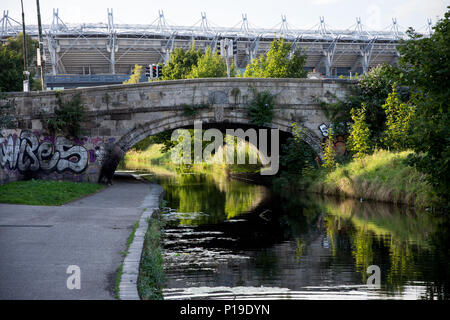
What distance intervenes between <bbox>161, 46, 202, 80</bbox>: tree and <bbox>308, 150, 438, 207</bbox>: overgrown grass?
18.7m

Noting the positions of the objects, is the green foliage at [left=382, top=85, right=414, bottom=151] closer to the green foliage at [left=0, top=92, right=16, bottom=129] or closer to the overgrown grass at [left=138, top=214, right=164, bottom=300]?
the overgrown grass at [left=138, top=214, right=164, bottom=300]

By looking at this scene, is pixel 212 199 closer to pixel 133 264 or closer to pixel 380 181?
pixel 380 181

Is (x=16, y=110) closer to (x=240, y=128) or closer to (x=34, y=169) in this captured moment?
(x=34, y=169)

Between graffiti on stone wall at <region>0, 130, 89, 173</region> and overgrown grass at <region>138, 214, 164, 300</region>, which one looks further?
graffiti on stone wall at <region>0, 130, 89, 173</region>

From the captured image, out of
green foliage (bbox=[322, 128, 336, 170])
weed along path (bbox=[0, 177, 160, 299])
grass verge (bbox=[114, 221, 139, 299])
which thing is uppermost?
green foliage (bbox=[322, 128, 336, 170])

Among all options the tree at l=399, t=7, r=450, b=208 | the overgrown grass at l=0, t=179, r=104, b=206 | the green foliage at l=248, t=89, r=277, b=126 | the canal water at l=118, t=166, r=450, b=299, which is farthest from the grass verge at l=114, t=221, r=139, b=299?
the green foliage at l=248, t=89, r=277, b=126

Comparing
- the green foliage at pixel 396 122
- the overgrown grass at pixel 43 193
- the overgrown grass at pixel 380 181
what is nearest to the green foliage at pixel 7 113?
the overgrown grass at pixel 43 193

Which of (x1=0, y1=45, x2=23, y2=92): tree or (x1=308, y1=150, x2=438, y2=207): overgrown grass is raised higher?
(x1=0, y1=45, x2=23, y2=92): tree

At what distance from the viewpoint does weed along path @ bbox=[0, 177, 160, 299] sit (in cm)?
582

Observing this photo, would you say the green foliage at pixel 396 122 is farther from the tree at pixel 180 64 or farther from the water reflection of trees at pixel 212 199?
the tree at pixel 180 64

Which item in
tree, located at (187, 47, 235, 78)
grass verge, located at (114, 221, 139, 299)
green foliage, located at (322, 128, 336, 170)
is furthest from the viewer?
tree, located at (187, 47, 235, 78)

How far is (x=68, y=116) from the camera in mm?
20375

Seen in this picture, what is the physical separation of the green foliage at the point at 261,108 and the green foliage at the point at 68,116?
254 inches

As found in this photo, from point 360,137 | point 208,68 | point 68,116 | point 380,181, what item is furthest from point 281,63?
point 380,181
